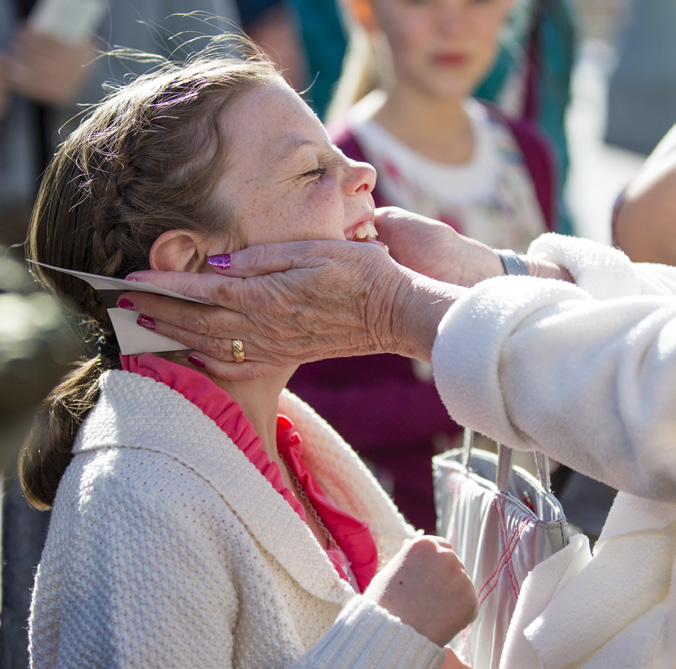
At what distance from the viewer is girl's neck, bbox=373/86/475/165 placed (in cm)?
281

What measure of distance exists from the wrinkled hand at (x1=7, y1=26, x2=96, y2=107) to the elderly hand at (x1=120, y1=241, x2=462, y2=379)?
170 centimetres

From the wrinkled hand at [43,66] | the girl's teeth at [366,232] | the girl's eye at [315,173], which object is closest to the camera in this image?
the girl's eye at [315,173]

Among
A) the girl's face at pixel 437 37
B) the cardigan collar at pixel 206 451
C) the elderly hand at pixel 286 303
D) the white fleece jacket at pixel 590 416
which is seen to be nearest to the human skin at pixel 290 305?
the elderly hand at pixel 286 303

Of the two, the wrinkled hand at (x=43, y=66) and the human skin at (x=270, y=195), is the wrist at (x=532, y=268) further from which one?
the wrinkled hand at (x=43, y=66)

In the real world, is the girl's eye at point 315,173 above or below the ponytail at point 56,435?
above

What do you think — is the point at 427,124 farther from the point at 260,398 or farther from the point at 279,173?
the point at 260,398

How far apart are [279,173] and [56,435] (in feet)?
1.95

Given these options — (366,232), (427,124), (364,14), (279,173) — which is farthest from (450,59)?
(279,173)

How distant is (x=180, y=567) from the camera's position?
1.12m

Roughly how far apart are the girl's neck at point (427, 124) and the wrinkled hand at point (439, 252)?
1.13 meters

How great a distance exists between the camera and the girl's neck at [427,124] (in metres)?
2.81

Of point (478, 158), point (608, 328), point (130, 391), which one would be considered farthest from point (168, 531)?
point (478, 158)

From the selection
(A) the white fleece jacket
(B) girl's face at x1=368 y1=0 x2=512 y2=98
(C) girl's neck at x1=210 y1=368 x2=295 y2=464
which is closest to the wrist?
(A) the white fleece jacket

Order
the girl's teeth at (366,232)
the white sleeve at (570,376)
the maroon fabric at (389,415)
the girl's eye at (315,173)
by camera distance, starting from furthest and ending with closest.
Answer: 1. the maroon fabric at (389,415)
2. the girl's teeth at (366,232)
3. the girl's eye at (315,173)
4. the white sleeve at (570,376)
